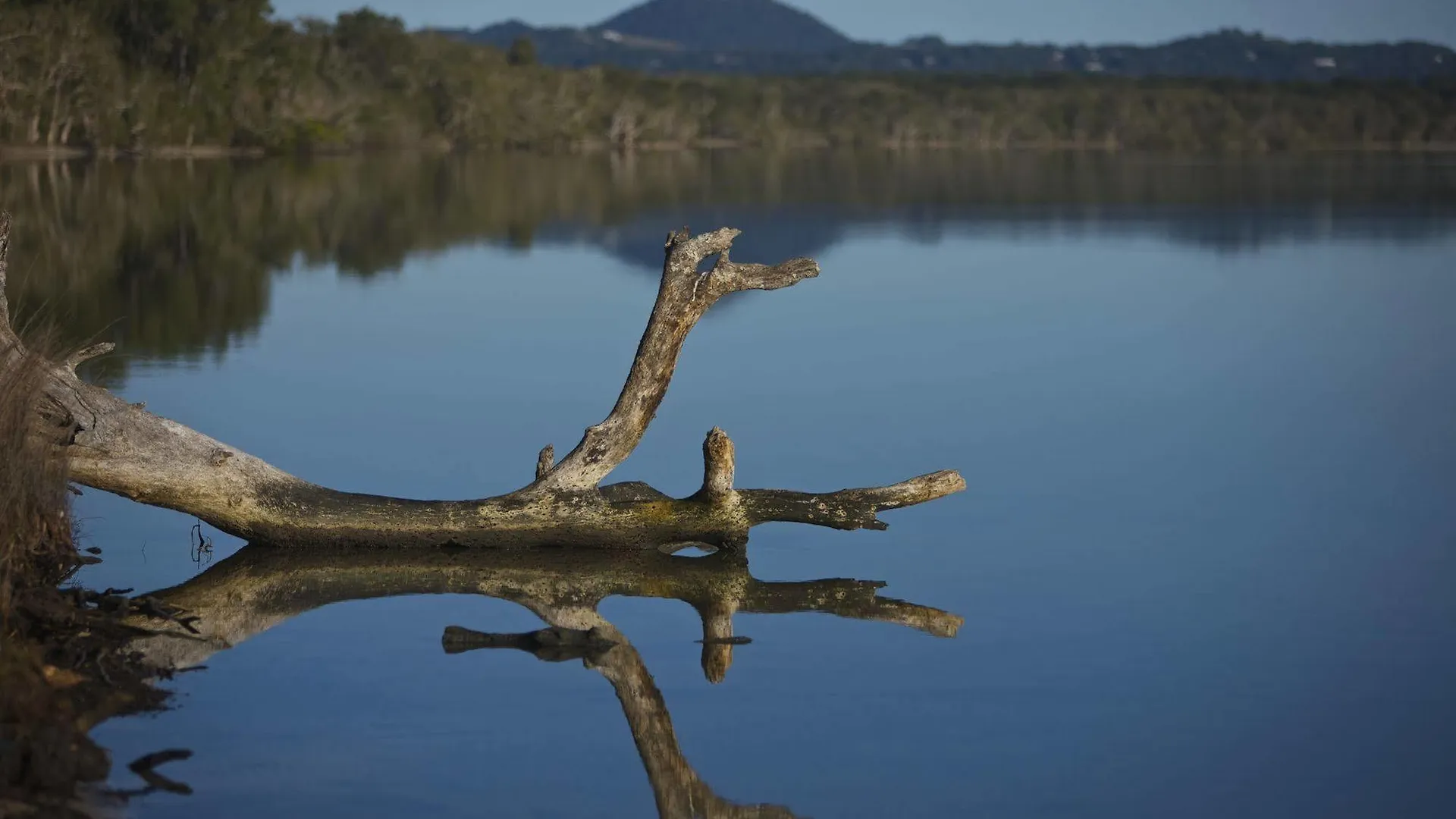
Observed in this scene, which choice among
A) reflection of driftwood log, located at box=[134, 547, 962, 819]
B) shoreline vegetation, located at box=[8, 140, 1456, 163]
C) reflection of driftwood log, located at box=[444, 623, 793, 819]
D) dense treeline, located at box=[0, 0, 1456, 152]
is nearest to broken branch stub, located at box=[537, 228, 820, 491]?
reflection of driftwood log, located at box=[134, 547, 962, 819]

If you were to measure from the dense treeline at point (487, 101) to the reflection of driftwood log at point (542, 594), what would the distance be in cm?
4972

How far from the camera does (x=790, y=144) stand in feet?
437

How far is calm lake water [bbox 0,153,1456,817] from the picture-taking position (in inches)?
259

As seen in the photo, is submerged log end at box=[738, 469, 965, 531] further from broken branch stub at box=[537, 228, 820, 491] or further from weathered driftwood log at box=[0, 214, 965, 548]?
broken branch stub at box=[537, 228, 820, 491]

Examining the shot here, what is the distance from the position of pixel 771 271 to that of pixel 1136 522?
8.47ft

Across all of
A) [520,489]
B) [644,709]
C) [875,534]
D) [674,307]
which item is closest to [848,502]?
[875,534]

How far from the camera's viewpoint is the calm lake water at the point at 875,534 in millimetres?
6578

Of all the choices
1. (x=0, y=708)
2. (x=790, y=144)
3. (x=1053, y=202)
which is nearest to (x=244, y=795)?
(x=0, y=708)

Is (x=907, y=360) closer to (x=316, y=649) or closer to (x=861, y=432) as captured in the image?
(x=861, y=432)

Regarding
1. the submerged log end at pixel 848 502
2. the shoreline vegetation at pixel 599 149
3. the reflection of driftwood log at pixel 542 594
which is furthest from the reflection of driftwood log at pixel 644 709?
the shoreline vegetation at pixel 599 149

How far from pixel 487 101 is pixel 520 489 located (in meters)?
94.2

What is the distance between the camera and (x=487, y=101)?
10119 cm

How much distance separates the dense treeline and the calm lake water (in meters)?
37.3

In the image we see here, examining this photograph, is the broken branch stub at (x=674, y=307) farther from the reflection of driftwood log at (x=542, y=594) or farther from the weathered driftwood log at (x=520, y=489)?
the reflection of driftwood log at (x=542, y=594)
